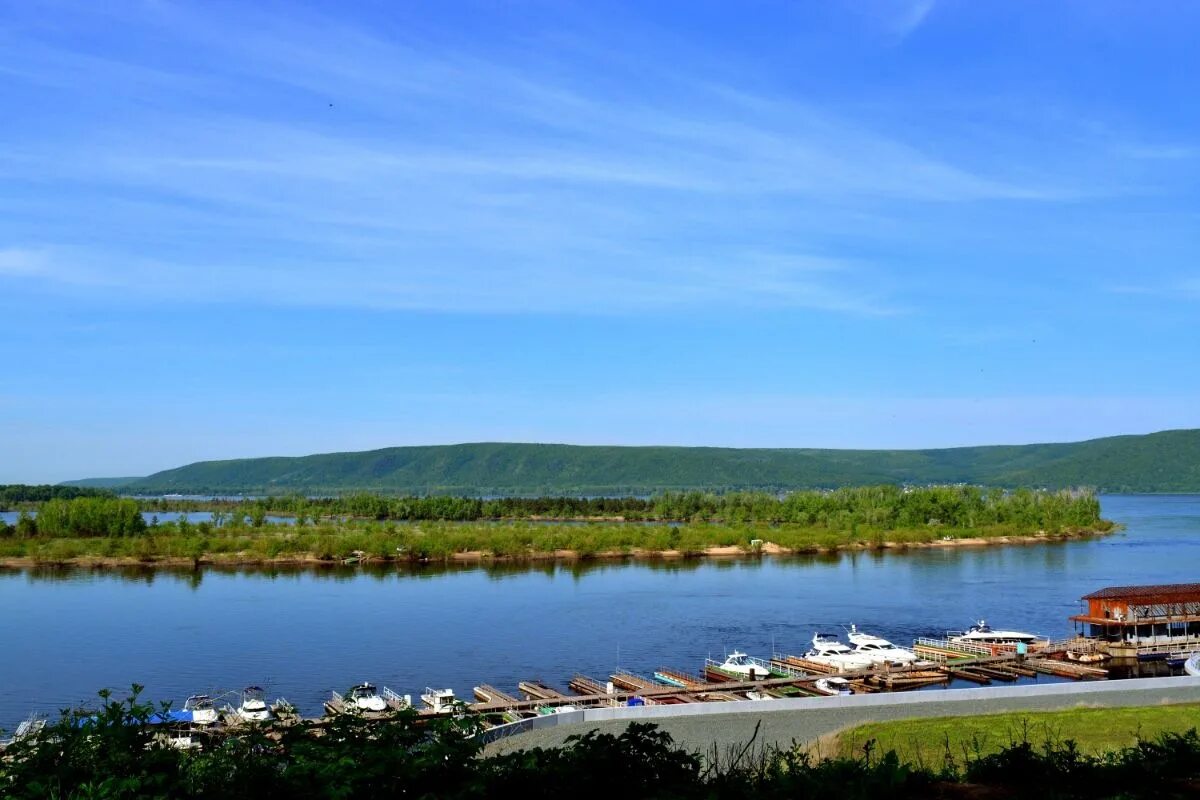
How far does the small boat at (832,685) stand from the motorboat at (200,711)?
54.5 feet

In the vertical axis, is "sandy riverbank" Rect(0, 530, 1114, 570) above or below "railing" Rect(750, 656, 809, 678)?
above

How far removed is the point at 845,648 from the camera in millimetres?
36938

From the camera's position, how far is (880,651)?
36.4 meters

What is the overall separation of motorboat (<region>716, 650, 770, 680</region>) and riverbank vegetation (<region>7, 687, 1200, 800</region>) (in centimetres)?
2533

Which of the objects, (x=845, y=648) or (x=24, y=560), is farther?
(x=24, y=560)

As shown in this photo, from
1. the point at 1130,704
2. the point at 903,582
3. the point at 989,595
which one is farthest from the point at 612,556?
the point at 1130,704

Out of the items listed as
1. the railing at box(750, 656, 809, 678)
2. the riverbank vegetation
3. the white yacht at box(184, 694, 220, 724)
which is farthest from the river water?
the riverbank vegetation

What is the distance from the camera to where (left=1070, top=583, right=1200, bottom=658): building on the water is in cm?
3959

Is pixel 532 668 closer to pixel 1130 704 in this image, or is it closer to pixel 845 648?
pixel 845 648

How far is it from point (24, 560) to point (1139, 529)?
9881 centimetres

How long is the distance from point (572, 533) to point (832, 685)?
49789 mm

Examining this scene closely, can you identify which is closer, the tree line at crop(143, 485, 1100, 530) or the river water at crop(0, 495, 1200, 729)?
the river water at crop(0, 495, 1200, 729)

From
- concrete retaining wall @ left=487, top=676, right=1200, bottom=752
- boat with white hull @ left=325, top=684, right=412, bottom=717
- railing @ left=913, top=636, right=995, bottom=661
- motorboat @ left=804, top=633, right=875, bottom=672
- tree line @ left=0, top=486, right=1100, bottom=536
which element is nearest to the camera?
concrete retaining wall @ left=487, top=676, right=1200, bottom=752

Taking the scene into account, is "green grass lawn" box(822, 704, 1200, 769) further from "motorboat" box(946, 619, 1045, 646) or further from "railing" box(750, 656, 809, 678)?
"motorboat" box(946, 619, 1045, 646)
